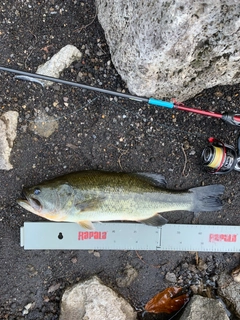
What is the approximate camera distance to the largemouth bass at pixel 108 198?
307 centimetres

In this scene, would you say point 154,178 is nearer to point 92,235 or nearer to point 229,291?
point 92,235

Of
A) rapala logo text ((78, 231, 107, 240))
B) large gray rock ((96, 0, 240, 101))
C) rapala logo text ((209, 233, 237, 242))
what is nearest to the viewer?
large gray rock ((96, 0, 240, 101))

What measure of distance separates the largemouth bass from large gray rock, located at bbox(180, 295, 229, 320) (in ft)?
3.55

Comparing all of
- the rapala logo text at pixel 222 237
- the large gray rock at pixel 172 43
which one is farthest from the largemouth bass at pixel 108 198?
the large gray rock at pixel 172 43

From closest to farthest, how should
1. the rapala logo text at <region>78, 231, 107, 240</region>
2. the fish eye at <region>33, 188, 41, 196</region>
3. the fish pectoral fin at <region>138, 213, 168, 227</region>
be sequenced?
the fish eye at <region>33, 188, 41, 196</region>, the fish pectoral fin at <region>138, 213, 168, 227</region>, the rapala logo text at <region>78, 231, 107, 240</region>

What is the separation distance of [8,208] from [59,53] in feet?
5.67

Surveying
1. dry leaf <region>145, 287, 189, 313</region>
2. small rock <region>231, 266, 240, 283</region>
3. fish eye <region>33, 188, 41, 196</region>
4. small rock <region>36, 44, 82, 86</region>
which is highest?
small rock <region>36, 44, 82, 86</region>

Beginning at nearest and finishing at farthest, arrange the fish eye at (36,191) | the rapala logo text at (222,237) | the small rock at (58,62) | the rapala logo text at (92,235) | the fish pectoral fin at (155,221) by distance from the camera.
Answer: the fish eye at (36,191) → the fish pectoral fin at (155,221) → the small rock at (58,62) → the rapala logo text at (92,235) → the rapala logo text at (222,237)

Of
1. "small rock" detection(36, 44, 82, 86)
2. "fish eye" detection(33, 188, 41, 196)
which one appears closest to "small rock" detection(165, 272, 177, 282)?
"fish eye" detection(33, 188, 41, 196)

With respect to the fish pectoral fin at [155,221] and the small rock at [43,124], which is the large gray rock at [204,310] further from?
the small rock at [43,124]

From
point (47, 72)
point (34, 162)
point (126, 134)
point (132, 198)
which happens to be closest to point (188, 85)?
point (126, 134)

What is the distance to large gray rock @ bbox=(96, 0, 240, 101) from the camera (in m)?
2.34

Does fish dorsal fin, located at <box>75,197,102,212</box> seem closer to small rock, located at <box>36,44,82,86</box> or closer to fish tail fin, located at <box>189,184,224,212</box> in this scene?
fish tail fin, located at <box>189,184,224,212</box>

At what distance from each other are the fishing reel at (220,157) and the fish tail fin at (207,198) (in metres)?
0.19
